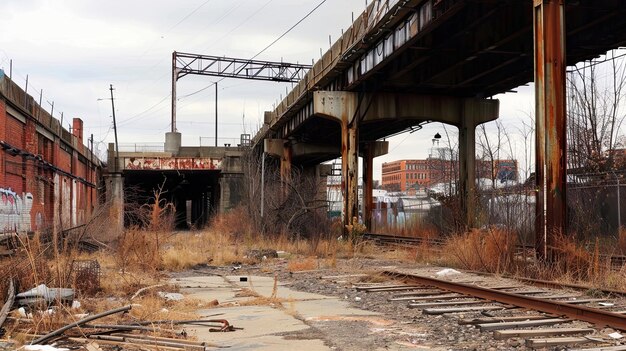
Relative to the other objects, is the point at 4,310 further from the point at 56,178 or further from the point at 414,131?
the point at 414,131

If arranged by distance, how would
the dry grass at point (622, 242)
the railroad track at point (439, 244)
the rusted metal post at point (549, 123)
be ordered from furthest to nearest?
1. the dry grass at point (622, 242)
2. the rusted metal post at point (549, 123)
3. the railroad track at point (439, 244)

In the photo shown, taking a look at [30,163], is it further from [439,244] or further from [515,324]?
[515,324]

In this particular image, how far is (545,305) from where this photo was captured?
8797 millimetres

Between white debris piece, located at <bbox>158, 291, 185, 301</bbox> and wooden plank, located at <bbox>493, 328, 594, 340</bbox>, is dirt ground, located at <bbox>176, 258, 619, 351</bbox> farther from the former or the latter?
white debris piece, located at <bbox>158, 291, 185, 301</bbox>

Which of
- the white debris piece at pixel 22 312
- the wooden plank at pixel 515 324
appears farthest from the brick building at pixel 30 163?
the wooden plank at pixel 515 324

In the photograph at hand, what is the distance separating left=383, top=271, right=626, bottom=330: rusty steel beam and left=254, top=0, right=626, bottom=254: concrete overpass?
323 centimetres

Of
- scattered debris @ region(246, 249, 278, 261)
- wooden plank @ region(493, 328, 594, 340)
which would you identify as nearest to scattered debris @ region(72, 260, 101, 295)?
wooden plank @ region(493, 328, 594, 340)

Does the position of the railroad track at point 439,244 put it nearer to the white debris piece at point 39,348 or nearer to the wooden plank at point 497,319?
the wooden plank at point 497,319

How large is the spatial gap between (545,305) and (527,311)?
10.2 inches

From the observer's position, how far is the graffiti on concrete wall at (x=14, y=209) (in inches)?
→ 951

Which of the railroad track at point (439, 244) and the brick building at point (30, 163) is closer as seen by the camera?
the railroad track at point (439, 244)

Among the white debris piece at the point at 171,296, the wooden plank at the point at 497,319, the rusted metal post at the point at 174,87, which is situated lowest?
the white debris piece at the point at 171,296

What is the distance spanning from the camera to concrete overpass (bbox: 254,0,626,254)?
13859 millimetres

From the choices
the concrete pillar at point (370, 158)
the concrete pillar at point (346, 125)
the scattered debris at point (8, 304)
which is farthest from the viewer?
the concrete pillar at point (370, 158)
